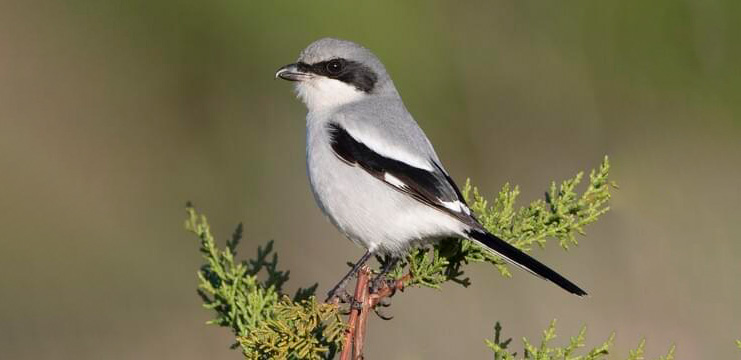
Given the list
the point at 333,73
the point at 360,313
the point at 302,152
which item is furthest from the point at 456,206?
the point at 302,152

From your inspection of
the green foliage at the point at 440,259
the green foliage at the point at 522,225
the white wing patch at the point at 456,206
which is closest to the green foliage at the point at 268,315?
the green foliage at the point at 440,259

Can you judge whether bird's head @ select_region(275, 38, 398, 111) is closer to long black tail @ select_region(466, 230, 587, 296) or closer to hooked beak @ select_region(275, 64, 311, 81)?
hooked beak @ select_region(275, 64, 311, 81)

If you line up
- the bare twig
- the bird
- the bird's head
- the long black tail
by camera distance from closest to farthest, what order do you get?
the bare twig → the long black tail → the bird → the bird's head

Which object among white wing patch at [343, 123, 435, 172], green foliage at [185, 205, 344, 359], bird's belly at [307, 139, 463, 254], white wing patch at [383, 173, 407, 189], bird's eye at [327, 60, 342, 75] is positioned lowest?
green foliage at [185, 205, 344, 359]

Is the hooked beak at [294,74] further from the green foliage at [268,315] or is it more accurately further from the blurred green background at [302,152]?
the blurred green background at [302,152]

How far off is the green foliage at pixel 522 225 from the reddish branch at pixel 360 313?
0.19m

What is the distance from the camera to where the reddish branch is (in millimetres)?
1699

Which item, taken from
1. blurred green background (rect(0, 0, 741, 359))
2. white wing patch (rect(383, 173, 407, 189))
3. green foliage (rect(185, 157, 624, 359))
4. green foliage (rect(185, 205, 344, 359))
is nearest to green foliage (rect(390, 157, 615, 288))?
green foliage (rect(185, 157, 624, 359))

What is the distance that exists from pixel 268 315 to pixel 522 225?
62 centimetres

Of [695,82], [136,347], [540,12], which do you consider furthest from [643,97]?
[136,347]

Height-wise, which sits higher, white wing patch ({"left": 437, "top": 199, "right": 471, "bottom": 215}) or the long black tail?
white wing patch ({"left": 437, "top": 199, "right": 471, "bottom": 215})

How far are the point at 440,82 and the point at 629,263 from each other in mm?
1255

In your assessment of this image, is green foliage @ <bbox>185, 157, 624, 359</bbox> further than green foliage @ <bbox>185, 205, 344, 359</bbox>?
Yes

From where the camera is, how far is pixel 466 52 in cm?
386
